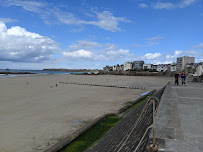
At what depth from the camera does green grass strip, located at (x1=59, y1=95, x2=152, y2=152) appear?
521 cm

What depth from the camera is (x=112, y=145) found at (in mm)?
4750

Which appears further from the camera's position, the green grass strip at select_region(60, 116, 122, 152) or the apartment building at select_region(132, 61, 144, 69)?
the apartment building at select_region(132, 61, 144, 69)

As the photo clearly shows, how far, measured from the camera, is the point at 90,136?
238 inches

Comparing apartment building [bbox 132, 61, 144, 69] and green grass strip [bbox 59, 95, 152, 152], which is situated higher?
apartment building [bbox 132, 61, 144, 69]

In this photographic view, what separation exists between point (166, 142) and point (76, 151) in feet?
11.3

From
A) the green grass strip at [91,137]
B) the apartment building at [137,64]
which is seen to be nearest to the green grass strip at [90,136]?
the green grass strip at [91,137]

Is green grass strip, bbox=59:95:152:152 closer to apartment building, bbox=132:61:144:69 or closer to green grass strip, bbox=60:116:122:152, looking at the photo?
green grass strip, bbox=60:116:122:152

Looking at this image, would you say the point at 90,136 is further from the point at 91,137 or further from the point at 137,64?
the point at 137,64

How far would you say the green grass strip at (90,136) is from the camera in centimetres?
521

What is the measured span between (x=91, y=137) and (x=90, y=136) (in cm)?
9

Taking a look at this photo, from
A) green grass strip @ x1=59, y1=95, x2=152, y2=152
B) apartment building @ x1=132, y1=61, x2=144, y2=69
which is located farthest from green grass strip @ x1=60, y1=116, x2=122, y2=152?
apartment building @ x1=132, y1=61, x2=144, y2=69

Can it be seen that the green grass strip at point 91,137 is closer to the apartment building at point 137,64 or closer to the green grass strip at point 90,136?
the green grass strip at point 90,136

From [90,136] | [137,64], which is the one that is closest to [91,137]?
[90,136]

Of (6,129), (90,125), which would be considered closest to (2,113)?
(6,129)
